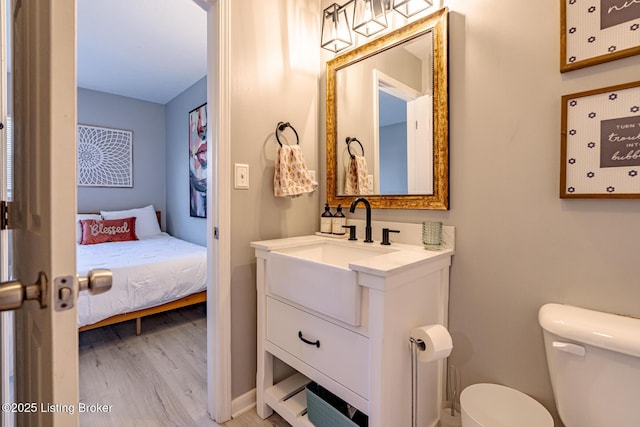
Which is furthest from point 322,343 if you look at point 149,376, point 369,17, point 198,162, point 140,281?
point 198,162

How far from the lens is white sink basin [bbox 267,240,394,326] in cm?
104

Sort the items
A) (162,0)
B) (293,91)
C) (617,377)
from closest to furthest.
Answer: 1. (617,377)
2. (293,91)
3. (162,0)

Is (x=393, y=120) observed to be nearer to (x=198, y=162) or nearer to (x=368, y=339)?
(x=368, y=339)

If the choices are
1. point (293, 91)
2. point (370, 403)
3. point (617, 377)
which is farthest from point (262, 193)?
point (617, 377)

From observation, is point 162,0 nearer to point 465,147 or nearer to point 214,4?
point 214,4

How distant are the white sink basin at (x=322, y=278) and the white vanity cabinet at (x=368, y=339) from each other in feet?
0.07

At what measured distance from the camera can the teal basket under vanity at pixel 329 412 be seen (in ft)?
3.79

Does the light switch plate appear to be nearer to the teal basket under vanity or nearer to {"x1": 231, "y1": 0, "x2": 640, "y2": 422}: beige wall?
{"x1": 231, "y1": 0, "x2": 640, "y2": 422}: beige wall

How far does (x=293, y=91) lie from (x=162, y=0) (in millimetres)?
1387

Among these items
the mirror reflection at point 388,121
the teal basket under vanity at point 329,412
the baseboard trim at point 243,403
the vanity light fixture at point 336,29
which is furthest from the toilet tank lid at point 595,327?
the vanity light fixture at point 336,29

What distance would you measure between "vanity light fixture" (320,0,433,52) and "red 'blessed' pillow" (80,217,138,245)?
326 centimetres

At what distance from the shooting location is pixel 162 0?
2.16 m

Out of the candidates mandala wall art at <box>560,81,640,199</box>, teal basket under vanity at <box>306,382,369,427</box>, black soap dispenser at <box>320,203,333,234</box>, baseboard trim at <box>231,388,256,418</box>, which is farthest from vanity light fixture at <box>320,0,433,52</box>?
baseboard trim at <box>231,388,256,418</box>

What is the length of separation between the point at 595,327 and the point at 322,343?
2.88 ft
